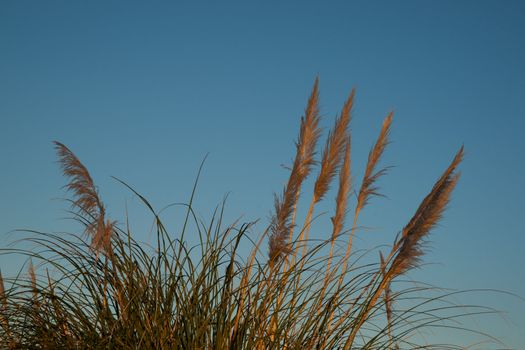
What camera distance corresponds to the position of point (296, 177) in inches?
192

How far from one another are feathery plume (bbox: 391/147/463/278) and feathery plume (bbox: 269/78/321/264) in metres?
0.67

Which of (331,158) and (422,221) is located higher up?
(331,158)

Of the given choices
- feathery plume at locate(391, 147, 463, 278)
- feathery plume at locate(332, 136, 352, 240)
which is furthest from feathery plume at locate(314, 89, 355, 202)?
feathery plume at locate(391, 147, 463, 278)

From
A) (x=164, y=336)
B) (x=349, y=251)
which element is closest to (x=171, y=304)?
(x=164, y=336)

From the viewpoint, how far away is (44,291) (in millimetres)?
→ 3684

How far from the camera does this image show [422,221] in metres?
4.22

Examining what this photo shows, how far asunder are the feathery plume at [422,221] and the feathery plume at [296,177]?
67 centimetres

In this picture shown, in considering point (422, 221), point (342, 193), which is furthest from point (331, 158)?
point (422, 221)

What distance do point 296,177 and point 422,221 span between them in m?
1.01

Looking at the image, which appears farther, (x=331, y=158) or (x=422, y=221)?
(x=331, y=158)

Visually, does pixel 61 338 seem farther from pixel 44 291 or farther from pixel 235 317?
pixel 235 317

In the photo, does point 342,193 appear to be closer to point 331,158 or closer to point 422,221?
point 331,158

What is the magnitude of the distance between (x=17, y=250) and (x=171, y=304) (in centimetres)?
102

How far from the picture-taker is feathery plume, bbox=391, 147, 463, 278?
4090 millimetres
